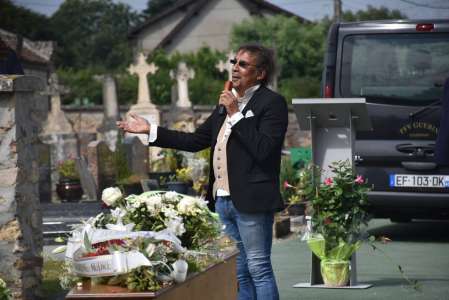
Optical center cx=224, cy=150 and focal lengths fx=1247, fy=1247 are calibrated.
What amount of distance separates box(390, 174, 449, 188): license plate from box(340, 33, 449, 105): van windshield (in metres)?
0.97

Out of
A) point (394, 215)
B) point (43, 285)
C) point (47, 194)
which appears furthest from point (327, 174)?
point (47, 194)

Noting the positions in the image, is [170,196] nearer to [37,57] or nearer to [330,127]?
[330,127]

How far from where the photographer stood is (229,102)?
6.85 meters

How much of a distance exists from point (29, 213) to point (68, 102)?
6252 centimetres

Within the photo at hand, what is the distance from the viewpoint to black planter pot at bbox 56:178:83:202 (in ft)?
73.5

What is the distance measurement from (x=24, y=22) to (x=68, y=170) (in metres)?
65.1

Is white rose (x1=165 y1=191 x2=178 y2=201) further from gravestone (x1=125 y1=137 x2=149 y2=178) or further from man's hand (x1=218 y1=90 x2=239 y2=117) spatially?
gravestone (x1=125 y1=137 x2=149 y2=178)

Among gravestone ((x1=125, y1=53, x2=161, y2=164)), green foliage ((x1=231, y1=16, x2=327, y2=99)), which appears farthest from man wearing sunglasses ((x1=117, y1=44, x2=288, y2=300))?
green foliage ((x1=231, y1=16, x2=327, y2=99))

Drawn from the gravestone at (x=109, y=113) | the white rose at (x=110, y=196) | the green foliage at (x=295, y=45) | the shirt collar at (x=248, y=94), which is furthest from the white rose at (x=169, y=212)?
the green foliage at (x=295, y=45)

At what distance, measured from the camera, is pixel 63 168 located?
23922 millimetres

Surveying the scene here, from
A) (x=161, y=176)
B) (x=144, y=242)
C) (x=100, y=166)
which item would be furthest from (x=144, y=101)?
(x=144, y=242)

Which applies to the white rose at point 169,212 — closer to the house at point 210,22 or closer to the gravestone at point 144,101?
the gravestone at point 144,101

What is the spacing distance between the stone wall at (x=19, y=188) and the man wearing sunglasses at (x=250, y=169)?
5.65ft

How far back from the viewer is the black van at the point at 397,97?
13930 millimetres
